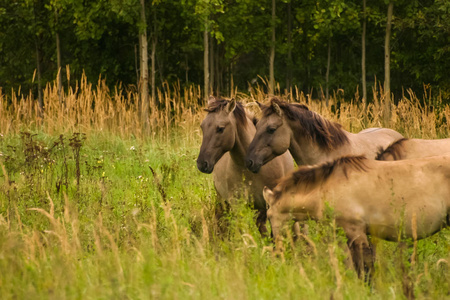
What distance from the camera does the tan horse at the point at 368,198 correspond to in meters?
4.67

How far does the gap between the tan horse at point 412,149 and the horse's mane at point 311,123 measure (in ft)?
1.63

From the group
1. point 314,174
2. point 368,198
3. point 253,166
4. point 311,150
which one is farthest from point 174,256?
point 311,150

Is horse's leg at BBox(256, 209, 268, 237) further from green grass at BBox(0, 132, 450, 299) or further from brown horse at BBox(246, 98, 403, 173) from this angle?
brown horse at BBox(246, 98, 403, 173)

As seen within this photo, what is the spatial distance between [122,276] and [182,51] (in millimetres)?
20590

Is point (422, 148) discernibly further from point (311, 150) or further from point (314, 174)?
point (314, 174)

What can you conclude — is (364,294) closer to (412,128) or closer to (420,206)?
(420,206)

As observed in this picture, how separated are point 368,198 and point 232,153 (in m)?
2.27

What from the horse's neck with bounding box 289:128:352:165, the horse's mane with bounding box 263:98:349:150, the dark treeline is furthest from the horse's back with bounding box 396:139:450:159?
the dark treeline

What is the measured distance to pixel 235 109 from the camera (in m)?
6.78

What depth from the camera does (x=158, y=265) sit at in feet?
15.0

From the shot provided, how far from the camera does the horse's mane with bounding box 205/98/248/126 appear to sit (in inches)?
262

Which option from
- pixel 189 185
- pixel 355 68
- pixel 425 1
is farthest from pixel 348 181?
pixel 355 68

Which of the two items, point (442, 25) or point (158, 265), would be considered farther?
point (442, 25)

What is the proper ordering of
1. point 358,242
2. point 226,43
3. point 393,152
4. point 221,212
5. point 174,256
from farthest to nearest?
point 226,43, point 221,212, point 393,152, point 358,242, point 174,256
